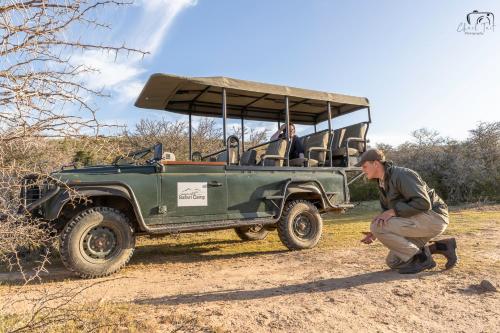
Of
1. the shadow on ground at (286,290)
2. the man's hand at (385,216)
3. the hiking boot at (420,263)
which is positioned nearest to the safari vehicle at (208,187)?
the shadow on ground at (286,290)

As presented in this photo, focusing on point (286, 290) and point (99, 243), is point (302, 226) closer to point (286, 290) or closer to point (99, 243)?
point (286, 290)

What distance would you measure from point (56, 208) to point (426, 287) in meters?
4.12

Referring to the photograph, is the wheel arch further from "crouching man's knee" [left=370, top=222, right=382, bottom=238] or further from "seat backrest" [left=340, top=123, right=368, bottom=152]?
"seat backrest" [left=340, top=123, right=368, bottom=152]

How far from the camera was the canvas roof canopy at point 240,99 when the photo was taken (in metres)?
6.21

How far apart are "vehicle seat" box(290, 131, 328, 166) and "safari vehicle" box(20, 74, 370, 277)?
0.02m

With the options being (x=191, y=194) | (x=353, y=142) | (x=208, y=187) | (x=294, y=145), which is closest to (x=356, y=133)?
(x=353, y=142)

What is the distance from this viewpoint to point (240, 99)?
747 centimetres

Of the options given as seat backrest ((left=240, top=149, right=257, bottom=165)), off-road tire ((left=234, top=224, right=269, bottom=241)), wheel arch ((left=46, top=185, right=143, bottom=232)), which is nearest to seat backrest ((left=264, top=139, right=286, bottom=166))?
seat backrest ((left=240, top=149, right=257, bottom=165))

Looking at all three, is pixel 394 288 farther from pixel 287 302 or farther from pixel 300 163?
pixel 300 163

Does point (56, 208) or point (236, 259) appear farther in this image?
point (236, 259)

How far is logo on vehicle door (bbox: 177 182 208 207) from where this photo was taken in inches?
216

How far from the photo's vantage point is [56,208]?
15.2 feet

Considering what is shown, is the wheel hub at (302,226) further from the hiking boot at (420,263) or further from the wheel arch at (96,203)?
the wheel arch at (96,203)

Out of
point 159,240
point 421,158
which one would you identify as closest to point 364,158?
point 159,240
